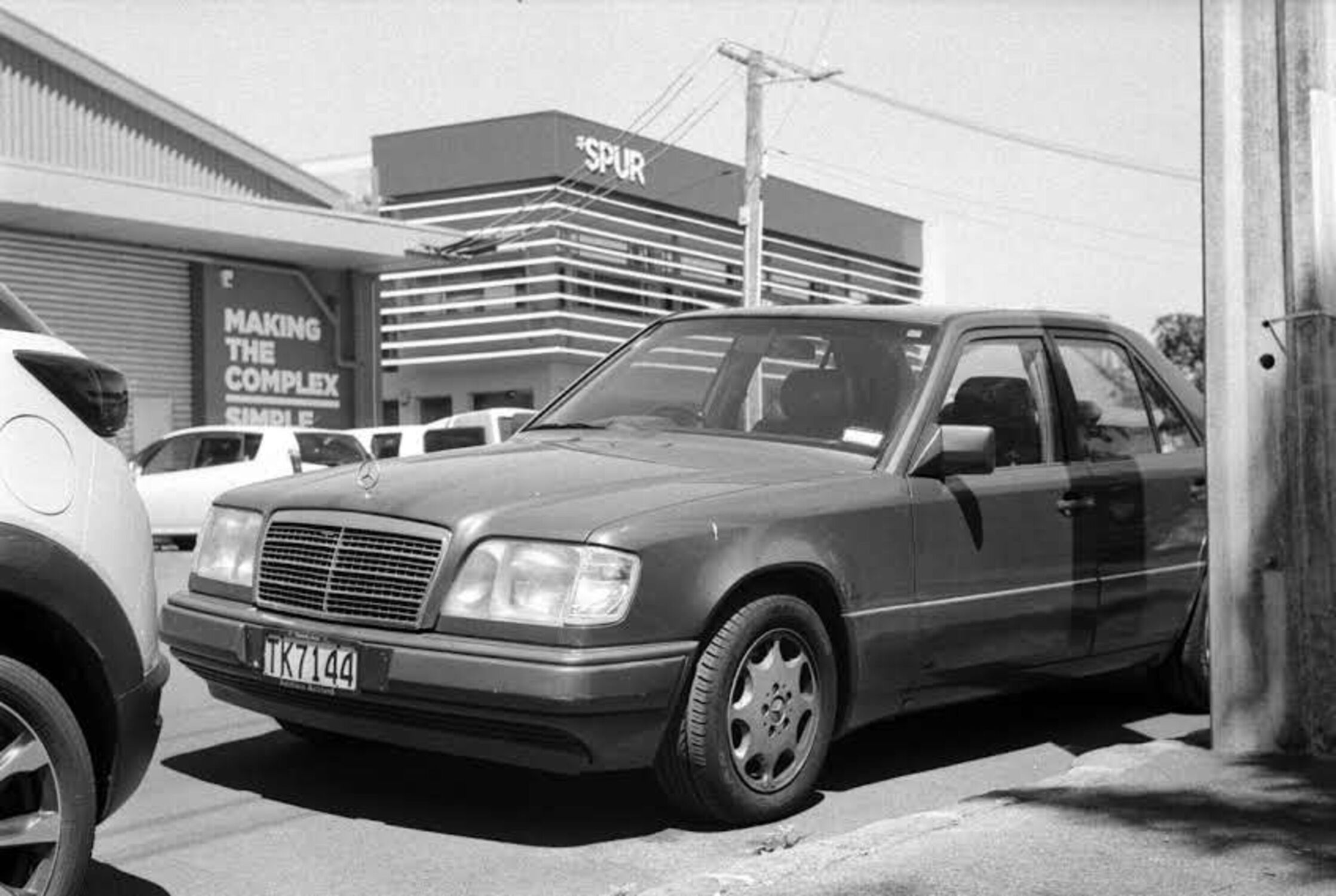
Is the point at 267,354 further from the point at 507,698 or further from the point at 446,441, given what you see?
the point at 507,698

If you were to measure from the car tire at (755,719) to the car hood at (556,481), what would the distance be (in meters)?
0.43

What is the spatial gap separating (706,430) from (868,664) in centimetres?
112

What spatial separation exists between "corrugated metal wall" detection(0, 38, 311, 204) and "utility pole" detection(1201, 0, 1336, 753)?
20.9m

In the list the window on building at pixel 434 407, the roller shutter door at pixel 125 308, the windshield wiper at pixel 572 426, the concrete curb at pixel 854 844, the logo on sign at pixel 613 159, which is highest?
the logo on sign at pixel 613 159

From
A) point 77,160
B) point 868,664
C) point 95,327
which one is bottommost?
point 868,664

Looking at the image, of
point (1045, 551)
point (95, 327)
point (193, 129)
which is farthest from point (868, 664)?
point (193, 129)

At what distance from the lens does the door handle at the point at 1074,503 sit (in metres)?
6.31

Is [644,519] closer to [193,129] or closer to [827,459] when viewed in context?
[827,459]

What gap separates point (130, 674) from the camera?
3674 mm

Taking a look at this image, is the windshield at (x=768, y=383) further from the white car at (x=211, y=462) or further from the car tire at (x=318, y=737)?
the white car at (x=211, y=462)

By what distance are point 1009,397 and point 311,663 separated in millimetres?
2830

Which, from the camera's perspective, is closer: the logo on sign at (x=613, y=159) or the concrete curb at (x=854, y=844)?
the concrete curb at (x=854, y=844)

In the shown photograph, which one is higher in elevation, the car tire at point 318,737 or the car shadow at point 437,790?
the car tire at point 318,737

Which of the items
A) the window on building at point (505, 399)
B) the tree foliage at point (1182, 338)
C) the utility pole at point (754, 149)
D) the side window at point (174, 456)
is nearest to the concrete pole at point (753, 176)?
the utility pole at point (754, 149)
